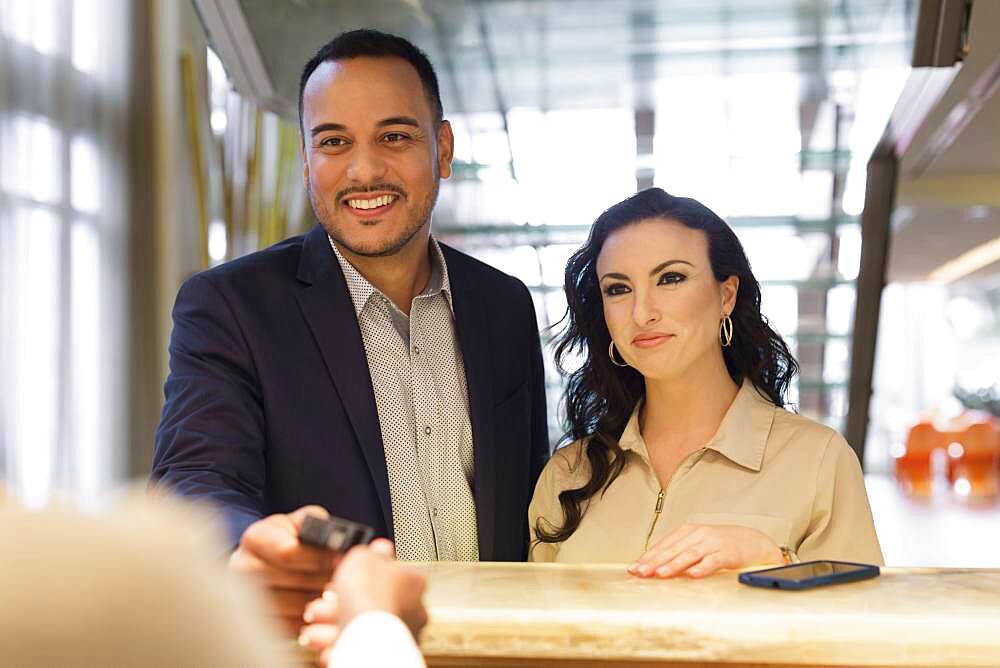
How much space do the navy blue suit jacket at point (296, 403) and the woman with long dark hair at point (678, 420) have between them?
0.14 metres

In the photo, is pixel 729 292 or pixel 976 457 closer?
pixel 729 292

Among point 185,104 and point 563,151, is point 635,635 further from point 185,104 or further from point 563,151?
point 185,104

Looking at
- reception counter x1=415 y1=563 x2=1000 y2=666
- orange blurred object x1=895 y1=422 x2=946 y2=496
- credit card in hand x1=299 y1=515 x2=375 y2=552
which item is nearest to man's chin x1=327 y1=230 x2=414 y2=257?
reception counter x1=415 y1=563 x2=1000 y2=666

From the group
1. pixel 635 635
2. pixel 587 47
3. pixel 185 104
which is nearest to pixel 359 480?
pixel 635 635

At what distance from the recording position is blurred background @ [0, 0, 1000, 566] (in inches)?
163

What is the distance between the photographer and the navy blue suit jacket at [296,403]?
2240 millimetres

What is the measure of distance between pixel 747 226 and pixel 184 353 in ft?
12.6

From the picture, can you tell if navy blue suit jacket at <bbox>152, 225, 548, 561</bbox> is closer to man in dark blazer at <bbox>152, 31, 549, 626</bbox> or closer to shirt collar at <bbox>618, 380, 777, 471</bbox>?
man in dark blazer at <bbox>152, 31, 549, 626</bbox>

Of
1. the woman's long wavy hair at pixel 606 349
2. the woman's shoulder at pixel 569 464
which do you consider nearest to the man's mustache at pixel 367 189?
the woman's long wavy hair at pixel 606 349

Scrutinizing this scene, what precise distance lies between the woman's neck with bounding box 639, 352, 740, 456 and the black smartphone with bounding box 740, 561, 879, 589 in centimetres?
84

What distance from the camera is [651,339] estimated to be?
2.43 meters

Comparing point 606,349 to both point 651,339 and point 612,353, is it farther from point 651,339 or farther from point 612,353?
point 651,339

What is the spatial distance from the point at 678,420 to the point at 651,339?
0.63 feet

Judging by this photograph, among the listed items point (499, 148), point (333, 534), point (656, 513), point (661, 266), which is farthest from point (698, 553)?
point (499, 148)
